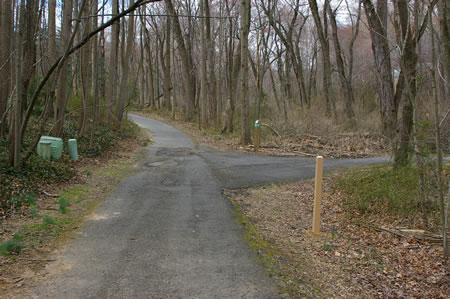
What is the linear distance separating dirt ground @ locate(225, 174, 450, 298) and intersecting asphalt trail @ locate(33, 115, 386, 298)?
17.5 inches

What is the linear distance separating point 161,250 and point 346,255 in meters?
2.59

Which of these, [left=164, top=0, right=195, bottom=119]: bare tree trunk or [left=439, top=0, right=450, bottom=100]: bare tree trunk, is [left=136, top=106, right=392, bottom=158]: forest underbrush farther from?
[left=439, top=0, right=450, bottom=100]: bare tree trunk

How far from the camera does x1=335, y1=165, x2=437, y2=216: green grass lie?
7.10m

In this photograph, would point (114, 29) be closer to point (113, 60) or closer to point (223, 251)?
point (113, 60)

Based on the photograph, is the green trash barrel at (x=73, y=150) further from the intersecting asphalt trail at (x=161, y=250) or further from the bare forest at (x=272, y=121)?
the intersecting asphalt trail at (x=161, y=250)

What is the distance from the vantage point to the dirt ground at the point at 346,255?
14.9 feet

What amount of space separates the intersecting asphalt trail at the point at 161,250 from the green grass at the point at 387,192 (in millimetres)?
2654

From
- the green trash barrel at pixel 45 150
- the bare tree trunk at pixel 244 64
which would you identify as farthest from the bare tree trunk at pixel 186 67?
the green trash barrel at pixel 45 150

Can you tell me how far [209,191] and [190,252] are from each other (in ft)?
13.6

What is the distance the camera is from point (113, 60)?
1950cm

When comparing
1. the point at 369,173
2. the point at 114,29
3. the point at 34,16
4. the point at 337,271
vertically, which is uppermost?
the point at 114,29

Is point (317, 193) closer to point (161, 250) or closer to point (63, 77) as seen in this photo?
point (161, 250)

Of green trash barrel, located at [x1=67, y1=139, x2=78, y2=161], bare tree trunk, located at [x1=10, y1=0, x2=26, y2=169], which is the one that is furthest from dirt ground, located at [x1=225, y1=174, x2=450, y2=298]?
green trash barrel, located at [x1=67, y1=139, x2=78, y2=161]

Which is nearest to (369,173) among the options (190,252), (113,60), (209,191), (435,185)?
(435,185)
